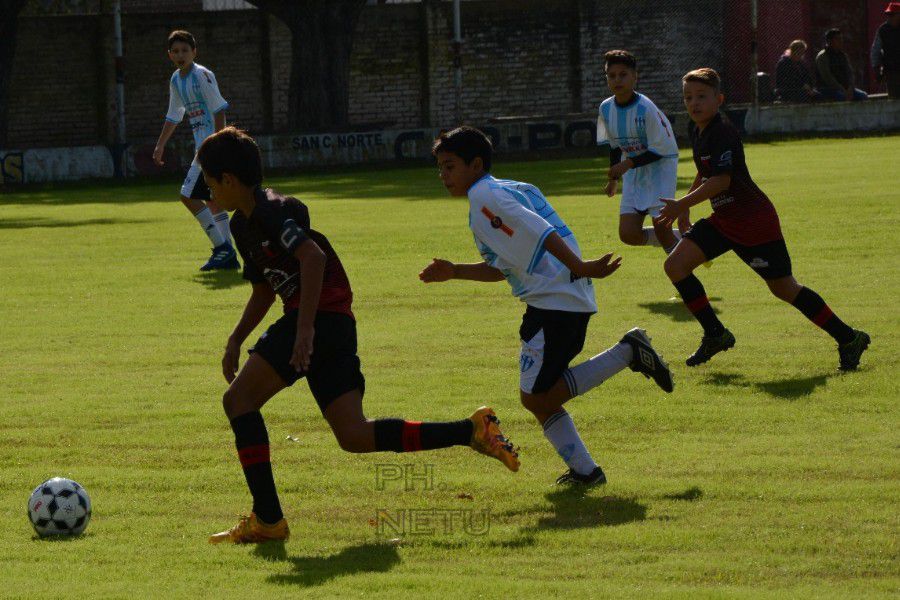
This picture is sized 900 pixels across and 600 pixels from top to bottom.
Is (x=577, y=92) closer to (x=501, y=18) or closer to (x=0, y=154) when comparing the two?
(x=501, y=18)

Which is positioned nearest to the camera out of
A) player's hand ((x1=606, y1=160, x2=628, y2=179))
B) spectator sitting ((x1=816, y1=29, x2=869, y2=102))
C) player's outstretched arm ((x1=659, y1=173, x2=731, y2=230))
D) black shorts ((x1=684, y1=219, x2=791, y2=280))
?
player's outstretched arm ((x1=659, y1=173, x2=731, y2=230))

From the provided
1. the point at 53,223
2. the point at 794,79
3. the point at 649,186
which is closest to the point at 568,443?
the point at 649,186

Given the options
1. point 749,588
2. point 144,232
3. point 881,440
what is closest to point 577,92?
point 144,232

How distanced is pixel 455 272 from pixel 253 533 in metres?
1.52

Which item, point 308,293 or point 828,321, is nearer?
point 308,293

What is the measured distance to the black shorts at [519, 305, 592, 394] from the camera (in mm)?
6590

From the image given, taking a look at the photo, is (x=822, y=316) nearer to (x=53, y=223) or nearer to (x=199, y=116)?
(x=199, y=116)

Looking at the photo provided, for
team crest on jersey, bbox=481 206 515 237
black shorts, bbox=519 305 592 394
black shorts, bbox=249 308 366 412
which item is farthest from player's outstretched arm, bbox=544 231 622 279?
black shorts, bbox=249 308 366 412

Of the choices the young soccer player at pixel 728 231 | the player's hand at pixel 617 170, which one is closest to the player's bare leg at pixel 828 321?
the young soccer player at pixel 728 231

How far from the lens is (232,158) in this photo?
600 cm

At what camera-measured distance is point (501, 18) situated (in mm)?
34188

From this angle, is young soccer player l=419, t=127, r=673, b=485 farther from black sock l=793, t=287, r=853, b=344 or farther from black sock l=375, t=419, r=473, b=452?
black sock l=793, t=287, r=853, b=344

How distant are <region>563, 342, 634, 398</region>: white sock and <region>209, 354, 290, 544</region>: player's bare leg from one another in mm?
1415

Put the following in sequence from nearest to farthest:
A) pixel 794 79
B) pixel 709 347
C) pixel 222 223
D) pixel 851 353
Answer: pixel 851 353 → pixel 709 347 → pixel 222 223 → pixel 794 79
